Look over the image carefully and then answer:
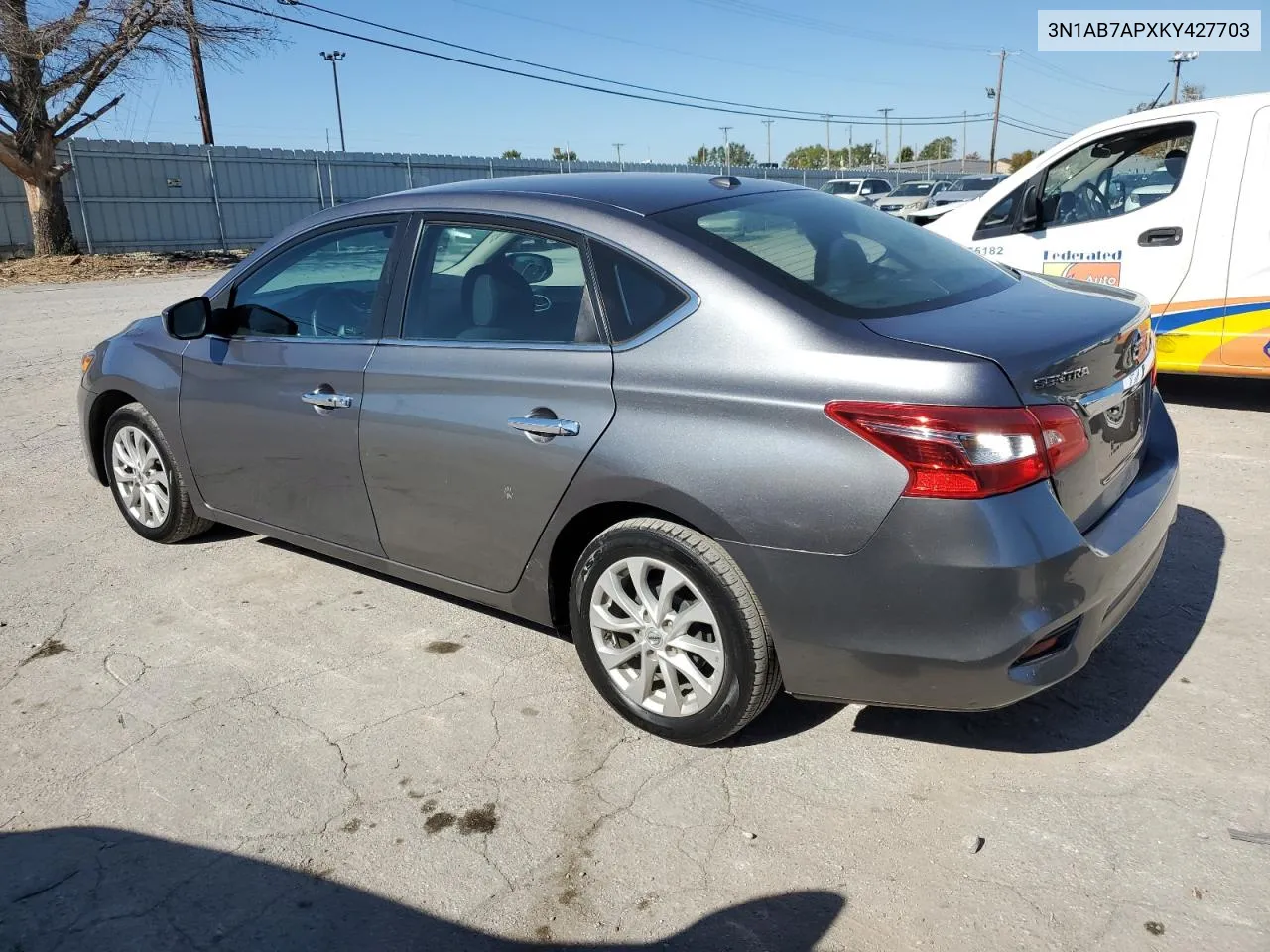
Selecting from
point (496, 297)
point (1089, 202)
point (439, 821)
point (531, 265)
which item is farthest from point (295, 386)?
point (1089, 202)

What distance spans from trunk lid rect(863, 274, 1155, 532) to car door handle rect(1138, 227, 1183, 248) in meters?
3.87

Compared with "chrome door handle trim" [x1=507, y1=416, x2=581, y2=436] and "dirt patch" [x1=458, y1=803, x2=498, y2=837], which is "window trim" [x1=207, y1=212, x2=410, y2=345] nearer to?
"chrome door handle trim" [x1=507, y1=416, x2=581, y2=436]

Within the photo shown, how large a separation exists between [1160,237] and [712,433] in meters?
5.23

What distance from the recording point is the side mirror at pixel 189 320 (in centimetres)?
435

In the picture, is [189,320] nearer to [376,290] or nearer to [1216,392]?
[376,290]

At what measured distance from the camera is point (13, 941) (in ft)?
8.00

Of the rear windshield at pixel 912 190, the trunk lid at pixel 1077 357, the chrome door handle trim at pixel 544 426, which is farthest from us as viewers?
the rear windshield at pixel 912 190

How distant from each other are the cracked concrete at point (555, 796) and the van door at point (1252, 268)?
2650 millimetres

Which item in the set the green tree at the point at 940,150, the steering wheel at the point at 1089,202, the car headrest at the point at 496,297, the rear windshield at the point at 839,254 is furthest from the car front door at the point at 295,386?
the green tree at the point at 940,150

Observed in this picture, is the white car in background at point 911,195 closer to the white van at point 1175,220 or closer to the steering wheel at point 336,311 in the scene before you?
the white van at point 1175,220

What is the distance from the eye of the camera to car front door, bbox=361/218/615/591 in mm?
3203

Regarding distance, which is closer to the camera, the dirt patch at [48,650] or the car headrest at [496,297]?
the car headrest at [496,297]

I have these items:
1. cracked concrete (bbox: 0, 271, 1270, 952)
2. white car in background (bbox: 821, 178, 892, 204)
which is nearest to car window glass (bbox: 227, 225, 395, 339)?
cracked concrete (bbox: 0, 271, 1270, 952)

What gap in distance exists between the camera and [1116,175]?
7.06m
